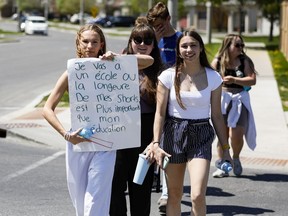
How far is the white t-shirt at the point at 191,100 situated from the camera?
639 cm

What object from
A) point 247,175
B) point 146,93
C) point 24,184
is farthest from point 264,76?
Result: point 146,93

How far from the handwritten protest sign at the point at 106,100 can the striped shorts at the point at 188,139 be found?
349 mm

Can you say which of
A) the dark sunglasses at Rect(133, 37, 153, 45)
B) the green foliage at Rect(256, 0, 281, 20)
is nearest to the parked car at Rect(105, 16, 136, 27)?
the green foliage at Rect(256, 0, 281, 20)

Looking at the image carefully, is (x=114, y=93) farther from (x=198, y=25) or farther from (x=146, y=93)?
(x=198, y=25)

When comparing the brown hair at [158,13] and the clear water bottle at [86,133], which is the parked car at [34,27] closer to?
the brown hair at [158,13]

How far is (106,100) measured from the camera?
614 cm

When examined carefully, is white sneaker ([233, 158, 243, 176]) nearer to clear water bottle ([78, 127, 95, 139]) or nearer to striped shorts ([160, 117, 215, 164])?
striped shorts ([160, 117, 215, 164])

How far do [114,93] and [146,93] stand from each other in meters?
0.69

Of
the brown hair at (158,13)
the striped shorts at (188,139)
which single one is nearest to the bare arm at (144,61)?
the striped shorts at (188,139)

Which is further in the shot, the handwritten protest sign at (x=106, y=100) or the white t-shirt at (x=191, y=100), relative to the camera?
the white t-shirt at (x=191, y=100)

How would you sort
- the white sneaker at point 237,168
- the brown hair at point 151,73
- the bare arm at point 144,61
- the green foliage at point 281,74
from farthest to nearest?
1. the green foliage at point 281,74
2. the white sneaker at point 237,168
3. the brown hair at point 151,73
4. the bare arm at point 144,61

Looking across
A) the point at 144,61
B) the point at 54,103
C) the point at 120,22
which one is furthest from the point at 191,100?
the point at 120,22

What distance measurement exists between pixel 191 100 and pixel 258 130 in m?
7.92

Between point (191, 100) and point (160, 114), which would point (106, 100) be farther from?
point (191, 100)
